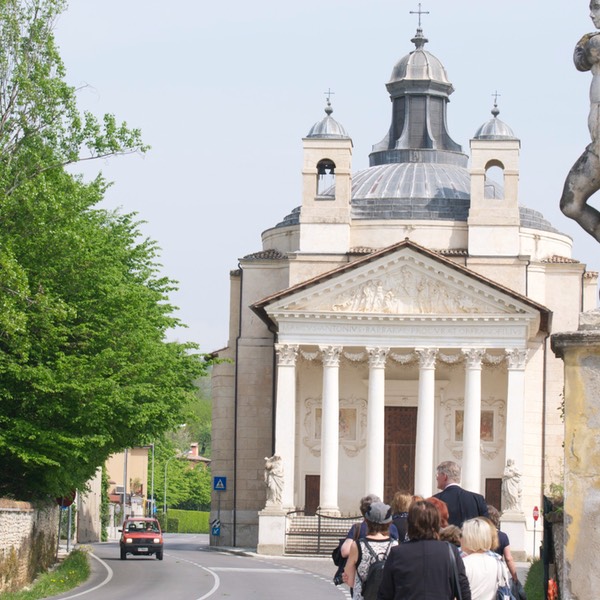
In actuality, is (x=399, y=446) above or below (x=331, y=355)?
below

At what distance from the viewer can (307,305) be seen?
59.1 metres

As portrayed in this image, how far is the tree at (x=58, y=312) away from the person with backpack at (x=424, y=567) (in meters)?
23.2

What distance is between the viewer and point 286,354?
59062mm

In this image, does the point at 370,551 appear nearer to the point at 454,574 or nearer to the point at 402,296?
the point at 454,574

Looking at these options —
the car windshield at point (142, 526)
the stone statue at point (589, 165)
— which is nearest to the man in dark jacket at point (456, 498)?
the stone statue at point (589, 165)

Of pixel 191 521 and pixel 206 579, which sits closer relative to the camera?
pixel 206 579

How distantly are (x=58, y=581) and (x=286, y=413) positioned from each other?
73.5 ft

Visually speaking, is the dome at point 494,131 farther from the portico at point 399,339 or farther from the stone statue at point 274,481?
the stone statue at point 274,481

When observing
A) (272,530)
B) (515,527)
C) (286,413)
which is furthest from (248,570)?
(286,413)

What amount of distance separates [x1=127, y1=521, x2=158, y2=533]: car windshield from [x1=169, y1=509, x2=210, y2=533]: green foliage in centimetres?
6710

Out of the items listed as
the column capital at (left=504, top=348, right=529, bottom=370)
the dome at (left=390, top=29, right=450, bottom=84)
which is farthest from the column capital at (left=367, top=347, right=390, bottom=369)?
the dome at (left=390, top=29, right=450, bottom=84)

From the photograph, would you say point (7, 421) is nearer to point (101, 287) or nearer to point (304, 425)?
point (101, 287)

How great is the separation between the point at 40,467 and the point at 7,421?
5.38 feet

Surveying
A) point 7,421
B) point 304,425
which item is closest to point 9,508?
point 7,421
